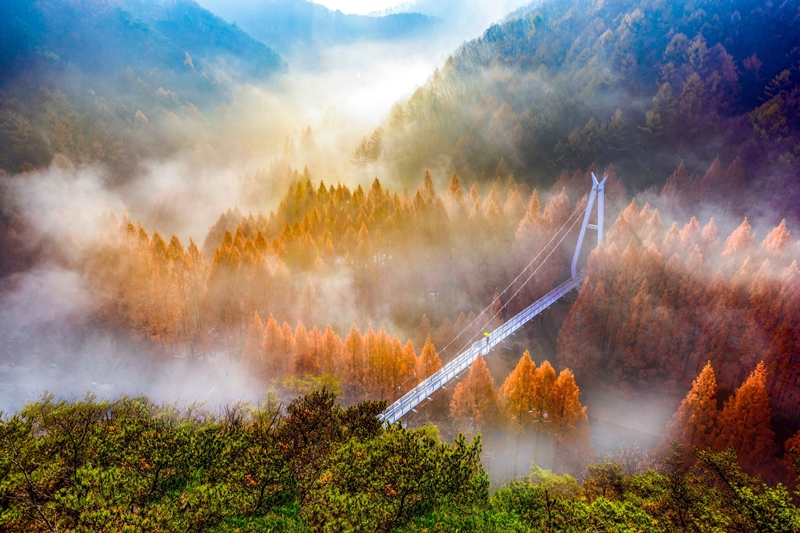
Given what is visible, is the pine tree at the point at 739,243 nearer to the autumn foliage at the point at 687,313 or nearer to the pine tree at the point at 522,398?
the autumn foliage at the point at 687,313

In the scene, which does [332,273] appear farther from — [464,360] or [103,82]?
[103,82]

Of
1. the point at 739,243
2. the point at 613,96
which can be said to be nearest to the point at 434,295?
the point at 739,243

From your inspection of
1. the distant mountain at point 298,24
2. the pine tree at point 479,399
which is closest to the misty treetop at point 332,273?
the pine tree at point 479,399

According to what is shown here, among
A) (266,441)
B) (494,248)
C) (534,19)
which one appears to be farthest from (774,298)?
(534,19)

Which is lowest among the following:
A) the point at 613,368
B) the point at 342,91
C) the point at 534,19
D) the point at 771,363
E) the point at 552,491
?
the point at 552,491

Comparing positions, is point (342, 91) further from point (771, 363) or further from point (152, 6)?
point (771, 363)
